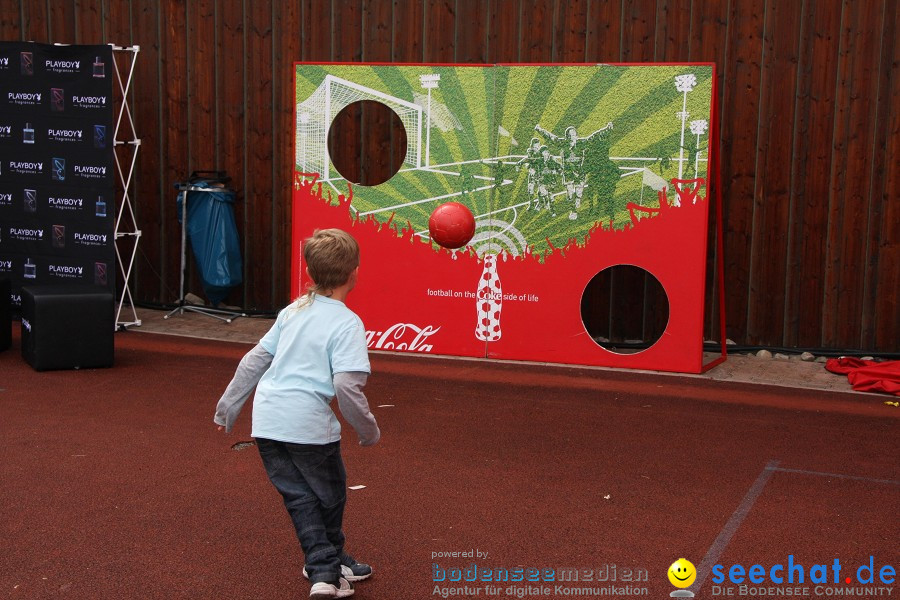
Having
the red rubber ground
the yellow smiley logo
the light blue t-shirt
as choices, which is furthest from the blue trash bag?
the yellow smiley logo

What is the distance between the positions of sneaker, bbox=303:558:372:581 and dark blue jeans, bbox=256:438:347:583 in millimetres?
148

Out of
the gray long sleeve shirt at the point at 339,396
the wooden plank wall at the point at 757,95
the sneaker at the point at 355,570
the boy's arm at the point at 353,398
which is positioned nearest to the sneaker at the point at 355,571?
the sneaker at the point at 355,570

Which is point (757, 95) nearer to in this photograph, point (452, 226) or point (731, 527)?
point (452, 226)

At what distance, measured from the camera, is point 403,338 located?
9062 millimetres

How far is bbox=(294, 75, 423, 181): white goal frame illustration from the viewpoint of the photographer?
29.2 feet

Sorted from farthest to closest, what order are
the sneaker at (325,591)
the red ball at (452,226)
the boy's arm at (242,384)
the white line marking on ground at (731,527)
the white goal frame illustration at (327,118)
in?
the white goal frame illustration at (327,118), the red ball at (452,226), the white line marking on ground at (731,527), the boy's arm at (242,384), the sneaker at (325,591)

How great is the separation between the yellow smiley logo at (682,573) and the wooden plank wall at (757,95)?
5.48 m

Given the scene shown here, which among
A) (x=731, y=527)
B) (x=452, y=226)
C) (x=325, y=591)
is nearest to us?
(x=325, y=591)

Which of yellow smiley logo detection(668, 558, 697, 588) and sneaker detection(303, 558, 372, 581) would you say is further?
yellow smiley logo detection(668, 558, 697, 588)

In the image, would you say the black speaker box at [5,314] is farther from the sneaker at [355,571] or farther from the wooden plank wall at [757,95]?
the sneaker at [355,571]

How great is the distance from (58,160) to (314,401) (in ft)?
23.3

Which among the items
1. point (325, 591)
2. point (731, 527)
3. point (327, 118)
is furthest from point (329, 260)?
point (327, 118)

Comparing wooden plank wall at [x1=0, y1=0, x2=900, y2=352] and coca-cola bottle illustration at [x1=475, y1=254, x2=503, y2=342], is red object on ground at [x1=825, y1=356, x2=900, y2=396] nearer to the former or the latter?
wooden plank wall at [x1=0, y1=0, x2=900, y2=352]

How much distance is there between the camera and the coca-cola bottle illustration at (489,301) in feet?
28.9
